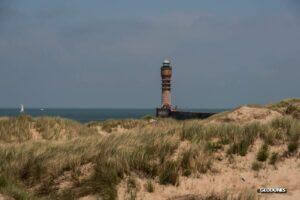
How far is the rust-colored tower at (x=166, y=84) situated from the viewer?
65.8 m

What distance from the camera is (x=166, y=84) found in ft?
221

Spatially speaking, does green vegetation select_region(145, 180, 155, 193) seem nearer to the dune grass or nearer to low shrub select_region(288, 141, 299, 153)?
the dune grass

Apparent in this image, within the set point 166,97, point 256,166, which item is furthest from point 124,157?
point 166,97

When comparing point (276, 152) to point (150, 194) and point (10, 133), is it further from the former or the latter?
point (10, 133)

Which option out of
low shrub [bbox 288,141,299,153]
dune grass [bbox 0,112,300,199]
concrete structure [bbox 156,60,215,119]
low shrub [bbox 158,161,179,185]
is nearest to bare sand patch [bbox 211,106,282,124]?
dune grass [bbox 0,112,300,199]

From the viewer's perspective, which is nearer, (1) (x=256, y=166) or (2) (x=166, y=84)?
(1) (x=256, y=166)

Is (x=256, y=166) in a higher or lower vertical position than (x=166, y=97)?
lower

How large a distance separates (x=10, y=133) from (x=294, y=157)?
1242 centimetres

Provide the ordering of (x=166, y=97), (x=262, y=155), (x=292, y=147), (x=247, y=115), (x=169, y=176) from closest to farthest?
(x=169, y=176) < (x=262, y=155) < (x=292, y=147) < (x=247, y=115) < (x=166, y=97)

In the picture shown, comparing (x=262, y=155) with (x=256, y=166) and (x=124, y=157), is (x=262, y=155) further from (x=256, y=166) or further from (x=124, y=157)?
(x=124, y=157)

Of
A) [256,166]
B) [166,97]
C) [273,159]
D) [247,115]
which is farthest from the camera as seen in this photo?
[166,97]

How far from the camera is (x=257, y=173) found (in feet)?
40.2

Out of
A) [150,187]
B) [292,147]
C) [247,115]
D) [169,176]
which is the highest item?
[247,115]

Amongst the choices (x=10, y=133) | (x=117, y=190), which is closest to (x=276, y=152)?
(x=117, y=190)
